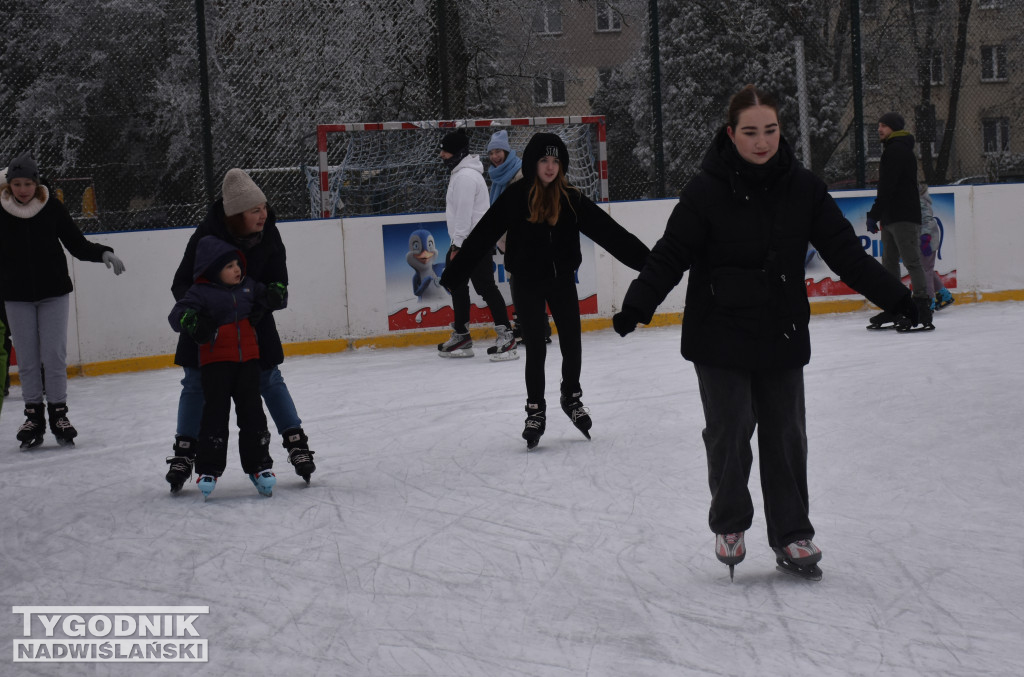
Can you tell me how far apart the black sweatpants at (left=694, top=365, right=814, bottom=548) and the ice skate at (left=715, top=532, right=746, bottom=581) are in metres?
0.03

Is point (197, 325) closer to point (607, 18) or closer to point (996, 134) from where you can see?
point (607, 18)

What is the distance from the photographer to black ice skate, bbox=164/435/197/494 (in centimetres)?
529

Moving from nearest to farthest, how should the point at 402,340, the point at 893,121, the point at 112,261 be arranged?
the point at 112,261 → the point at 893,121 → the point at 402,340

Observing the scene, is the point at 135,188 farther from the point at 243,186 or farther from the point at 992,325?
the point at 992,325

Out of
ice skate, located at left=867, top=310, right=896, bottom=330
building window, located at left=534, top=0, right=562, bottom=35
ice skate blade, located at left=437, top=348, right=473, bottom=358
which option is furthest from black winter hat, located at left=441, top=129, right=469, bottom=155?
ice skate, located at left=867, top=310, right=896, bottom=330

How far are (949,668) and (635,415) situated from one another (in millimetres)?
3834

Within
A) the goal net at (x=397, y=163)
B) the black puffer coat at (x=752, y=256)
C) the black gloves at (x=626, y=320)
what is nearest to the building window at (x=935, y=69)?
the goal net at (x=397, y=163)

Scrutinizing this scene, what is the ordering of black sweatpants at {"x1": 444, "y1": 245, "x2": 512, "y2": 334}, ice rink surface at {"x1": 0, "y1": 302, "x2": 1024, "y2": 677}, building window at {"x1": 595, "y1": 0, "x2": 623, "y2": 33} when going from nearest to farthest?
ice rink surface at {"x1": 0, "y1": 302, "x2": 1024, "y2": 677} < black sweatpants at {"x1": 444, "y1": 245, "x2": 512, "y2": 334} < building window at {"x1": 595, "y1": 0, "x2": 623, "y2": 33}

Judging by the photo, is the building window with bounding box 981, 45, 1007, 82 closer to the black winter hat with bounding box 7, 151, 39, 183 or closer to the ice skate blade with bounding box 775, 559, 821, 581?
the black winter hat with bounding box 7, 151, 39, 183

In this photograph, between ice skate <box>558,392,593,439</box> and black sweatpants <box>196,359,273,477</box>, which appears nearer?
black sweatpants <box>196,359,273,477</box>

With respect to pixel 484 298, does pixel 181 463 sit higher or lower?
lower

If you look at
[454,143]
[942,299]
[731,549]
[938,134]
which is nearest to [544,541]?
[731,549]

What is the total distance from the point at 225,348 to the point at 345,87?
21.6 ft

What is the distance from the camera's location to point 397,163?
37.4 feet
